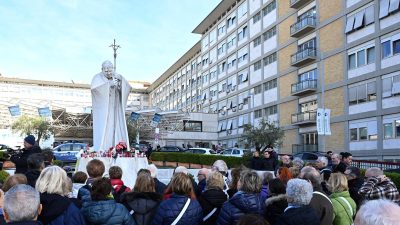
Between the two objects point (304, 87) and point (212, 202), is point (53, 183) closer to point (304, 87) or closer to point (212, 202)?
point (212, 202)

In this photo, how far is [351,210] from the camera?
589 cm

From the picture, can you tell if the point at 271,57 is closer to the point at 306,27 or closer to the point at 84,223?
the point at 306,27

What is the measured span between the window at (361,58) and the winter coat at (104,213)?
32438mm

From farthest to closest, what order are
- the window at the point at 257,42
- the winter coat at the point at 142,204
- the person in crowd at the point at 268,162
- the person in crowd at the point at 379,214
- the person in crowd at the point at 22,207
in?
1. the window at the point at 257,42
2. the person in crowd at the point at 268,162
3. the winter coat at the point at 142,204
4. the person in crowd at the point at 22,207
5. the person in crowd at the point at 379,214

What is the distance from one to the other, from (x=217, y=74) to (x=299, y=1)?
2548 centimetres

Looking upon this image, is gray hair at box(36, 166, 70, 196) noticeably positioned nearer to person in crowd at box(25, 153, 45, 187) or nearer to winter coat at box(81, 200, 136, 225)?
winter coat at box(81, 200, 136, 225)

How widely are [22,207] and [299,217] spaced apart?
8.51ft

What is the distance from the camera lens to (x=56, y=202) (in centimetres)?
451

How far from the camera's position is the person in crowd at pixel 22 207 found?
368 centimetres

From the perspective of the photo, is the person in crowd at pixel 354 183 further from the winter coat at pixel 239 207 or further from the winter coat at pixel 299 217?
the winter coat at pixel 299 217

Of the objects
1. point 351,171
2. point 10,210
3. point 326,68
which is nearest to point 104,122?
point 351,171

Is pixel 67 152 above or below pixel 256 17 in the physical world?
below

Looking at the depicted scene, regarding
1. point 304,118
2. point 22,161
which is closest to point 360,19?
point 304,118

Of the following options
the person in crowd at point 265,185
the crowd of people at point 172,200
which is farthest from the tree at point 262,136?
the crowd of people at point 172,200
